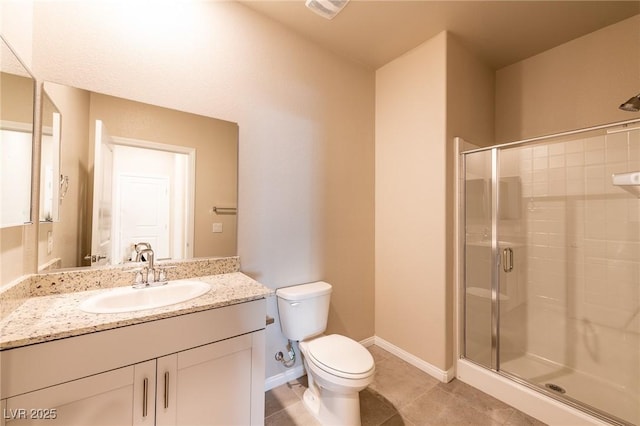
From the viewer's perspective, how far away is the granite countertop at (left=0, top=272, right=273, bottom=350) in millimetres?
804

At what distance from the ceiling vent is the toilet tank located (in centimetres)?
193

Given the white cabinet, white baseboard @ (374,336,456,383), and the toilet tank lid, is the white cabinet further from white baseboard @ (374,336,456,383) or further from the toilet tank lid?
white baseboard @ (374,336,456,383)

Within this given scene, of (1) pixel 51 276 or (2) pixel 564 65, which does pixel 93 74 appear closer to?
(1) pixel 51 276

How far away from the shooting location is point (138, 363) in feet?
3.14

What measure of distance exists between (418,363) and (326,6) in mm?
2728

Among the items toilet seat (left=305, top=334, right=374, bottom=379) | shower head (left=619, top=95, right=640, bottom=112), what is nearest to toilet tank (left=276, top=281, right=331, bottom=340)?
toilet seat (left=305, top=334, right=374, bottom=379)

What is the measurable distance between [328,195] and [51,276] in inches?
66.2

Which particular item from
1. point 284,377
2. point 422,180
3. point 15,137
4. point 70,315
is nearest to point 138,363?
point 70,315


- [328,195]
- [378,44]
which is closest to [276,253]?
[328,195]

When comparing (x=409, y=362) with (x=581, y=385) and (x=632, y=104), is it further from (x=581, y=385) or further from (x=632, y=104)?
(x=632, y=104)

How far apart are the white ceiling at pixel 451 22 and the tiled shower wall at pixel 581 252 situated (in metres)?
0.88

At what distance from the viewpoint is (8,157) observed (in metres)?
0.99

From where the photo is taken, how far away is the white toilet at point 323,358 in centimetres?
137

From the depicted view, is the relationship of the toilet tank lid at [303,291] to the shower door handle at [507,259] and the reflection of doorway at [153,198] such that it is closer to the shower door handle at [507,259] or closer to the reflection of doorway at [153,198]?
the reflection of doorway at [153,198]
